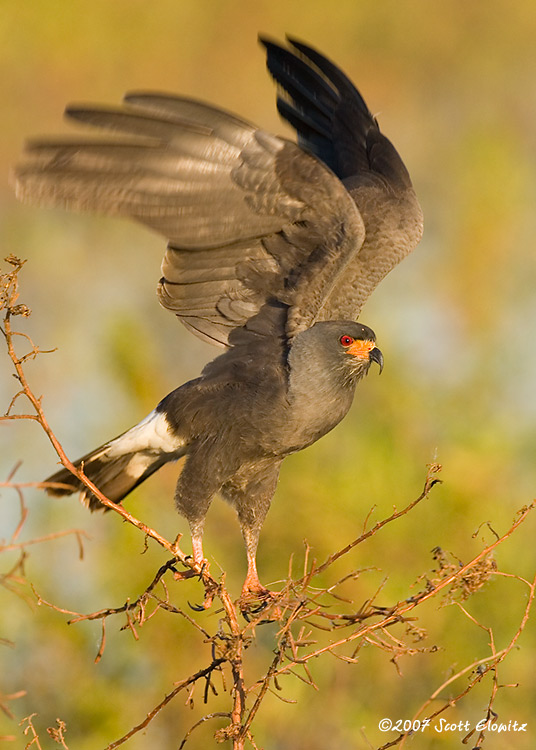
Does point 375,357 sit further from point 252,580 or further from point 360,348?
point 252,580

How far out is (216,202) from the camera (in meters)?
4.21

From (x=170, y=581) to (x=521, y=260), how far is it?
575 centimetres

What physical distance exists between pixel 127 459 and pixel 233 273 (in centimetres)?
103

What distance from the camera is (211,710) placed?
604cm

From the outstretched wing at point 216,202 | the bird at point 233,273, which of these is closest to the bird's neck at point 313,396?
the bird at point 233,273

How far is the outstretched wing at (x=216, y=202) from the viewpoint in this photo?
12.7 ft

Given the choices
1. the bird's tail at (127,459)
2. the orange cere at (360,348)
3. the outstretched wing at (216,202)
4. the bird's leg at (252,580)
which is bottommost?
the bird's leg at (252,580)

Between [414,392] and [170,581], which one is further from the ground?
[414,392]

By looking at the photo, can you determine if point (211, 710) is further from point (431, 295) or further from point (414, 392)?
point (431, 295)

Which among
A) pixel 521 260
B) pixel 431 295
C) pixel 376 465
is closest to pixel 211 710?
pixel 376 465

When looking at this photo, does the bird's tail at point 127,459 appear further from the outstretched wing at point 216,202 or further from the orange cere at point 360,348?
the orange cere at point 360,348

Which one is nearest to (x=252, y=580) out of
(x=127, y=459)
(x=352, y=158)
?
(x=127, y=459)

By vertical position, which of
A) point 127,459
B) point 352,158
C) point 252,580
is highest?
point 352,158

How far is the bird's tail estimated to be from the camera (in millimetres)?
4594
